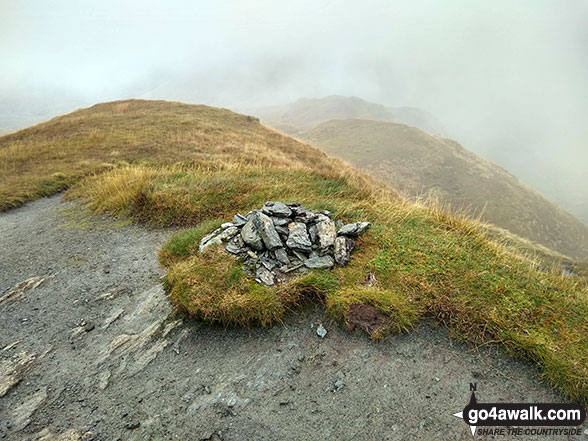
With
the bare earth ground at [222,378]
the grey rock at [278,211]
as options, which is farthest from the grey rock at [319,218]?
the bare earth ground at [222,378]

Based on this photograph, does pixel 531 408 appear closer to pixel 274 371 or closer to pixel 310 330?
pixel 310 330

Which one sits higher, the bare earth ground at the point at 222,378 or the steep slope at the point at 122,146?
the steep slope at the point at 122,146

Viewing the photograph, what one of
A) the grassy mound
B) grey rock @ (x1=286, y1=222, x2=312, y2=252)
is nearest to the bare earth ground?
the grassy mound

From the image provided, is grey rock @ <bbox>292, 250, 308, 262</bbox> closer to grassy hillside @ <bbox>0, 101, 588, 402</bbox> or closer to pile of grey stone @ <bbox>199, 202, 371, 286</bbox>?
pile of grey stone @ <bbox>199, 202, 371, 286</bbox>

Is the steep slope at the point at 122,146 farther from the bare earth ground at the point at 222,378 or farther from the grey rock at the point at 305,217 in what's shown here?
the grey rock at the point at 305,217

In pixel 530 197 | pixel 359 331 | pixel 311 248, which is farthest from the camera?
pixel 530 197

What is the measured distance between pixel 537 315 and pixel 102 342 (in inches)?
312

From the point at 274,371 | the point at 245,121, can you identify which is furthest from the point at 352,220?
the point at 245,121

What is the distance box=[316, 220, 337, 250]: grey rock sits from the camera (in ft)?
22.9

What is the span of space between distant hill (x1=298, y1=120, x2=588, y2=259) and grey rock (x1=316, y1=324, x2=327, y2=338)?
176 feet

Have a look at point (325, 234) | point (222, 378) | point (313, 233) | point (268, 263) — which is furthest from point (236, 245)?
point (222, 378)

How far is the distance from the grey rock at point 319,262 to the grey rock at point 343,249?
0.56ft

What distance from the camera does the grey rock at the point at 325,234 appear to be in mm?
6992

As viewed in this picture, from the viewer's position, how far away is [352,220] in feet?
29.2
